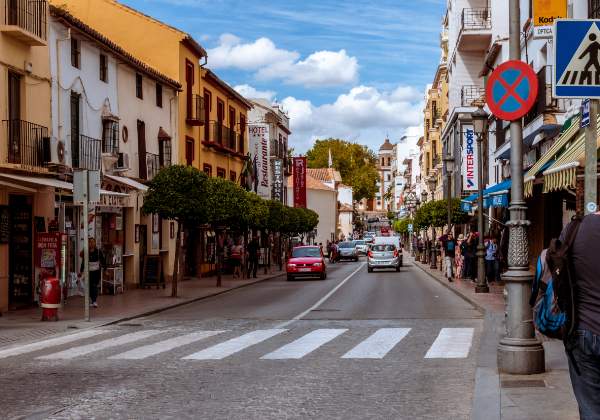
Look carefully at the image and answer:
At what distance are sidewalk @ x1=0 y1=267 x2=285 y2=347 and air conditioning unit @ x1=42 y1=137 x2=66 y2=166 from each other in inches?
148

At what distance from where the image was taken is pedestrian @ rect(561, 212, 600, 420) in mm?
4566

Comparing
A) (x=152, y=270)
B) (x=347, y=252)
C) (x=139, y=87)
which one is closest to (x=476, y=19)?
(x=139, y=87)

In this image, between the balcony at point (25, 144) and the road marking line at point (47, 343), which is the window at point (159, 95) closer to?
the balcony at point (25, 144)

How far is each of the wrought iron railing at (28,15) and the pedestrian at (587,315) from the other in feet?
59.8

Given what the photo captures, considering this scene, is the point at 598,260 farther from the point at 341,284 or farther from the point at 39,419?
the point at 341,284

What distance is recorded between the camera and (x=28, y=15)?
21.2 meters

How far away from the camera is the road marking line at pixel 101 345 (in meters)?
12.3

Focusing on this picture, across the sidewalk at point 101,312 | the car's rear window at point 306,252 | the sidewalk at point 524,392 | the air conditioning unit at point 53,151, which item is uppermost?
the air conditioning unit at point 53,151

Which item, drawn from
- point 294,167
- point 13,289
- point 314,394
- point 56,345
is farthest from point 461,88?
point 314,394

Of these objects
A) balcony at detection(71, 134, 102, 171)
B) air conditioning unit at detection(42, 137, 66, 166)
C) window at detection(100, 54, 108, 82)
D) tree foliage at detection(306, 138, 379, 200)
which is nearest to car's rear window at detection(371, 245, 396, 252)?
window at detection(100, 54, 108, 82)

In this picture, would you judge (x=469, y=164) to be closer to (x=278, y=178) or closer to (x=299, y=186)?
(x=278, y=178)

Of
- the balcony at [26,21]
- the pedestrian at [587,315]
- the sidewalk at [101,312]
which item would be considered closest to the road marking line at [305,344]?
the sidewalk at [101,312]

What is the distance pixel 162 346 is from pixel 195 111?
25.8m

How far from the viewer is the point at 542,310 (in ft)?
16.7
